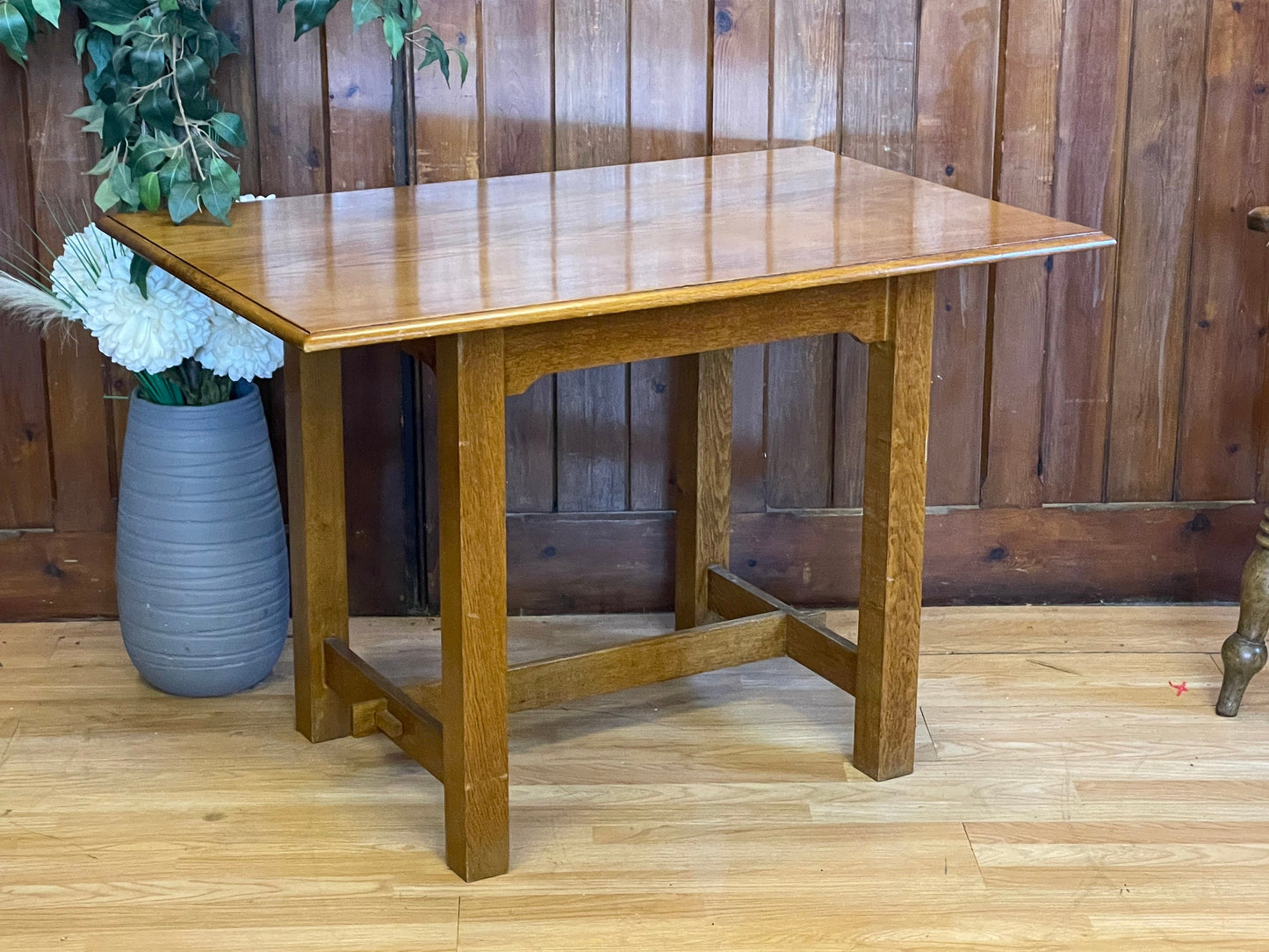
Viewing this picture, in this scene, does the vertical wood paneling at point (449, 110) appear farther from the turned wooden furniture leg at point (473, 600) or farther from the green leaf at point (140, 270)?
the turned wooden furniture leg at point (473, 600)

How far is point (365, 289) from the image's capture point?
1.84 m

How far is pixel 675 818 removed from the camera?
227 centimetres

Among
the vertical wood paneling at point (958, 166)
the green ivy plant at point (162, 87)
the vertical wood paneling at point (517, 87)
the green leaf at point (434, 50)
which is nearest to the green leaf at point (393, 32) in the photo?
the green ivy plant at point (162, 87)

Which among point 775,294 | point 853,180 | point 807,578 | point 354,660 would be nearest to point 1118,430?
point 807,578

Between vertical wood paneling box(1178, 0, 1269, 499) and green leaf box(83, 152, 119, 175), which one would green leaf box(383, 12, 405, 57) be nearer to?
green leaf box(83, 152, 119, 175)

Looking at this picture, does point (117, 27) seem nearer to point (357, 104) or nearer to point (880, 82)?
point (357, 104)

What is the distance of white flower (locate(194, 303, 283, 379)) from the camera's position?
2.38 metres

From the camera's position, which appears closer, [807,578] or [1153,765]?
[1153,765]

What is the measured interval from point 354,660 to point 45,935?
570mm

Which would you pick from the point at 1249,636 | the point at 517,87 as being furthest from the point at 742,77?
the point at 1249,636

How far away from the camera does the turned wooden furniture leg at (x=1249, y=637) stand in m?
2.56

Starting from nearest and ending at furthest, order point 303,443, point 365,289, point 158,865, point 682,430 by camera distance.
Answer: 1. point 365,289
2. point 158,865
3. point 303,443
4. point 682,430

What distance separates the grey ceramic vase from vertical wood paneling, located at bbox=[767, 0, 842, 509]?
89 centimetres

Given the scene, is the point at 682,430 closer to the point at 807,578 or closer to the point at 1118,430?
the point at 807,578
